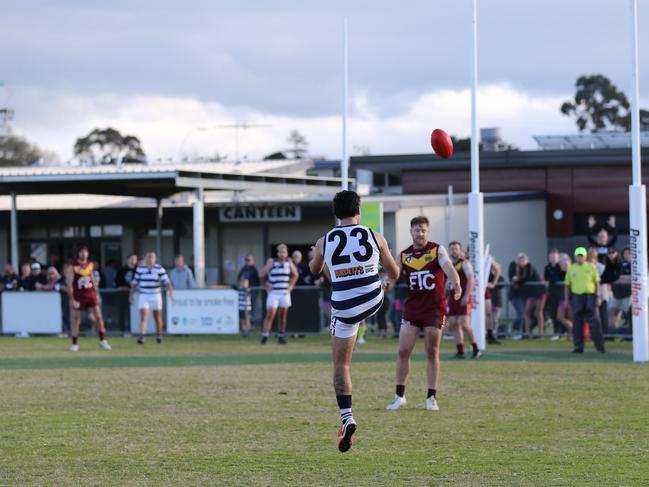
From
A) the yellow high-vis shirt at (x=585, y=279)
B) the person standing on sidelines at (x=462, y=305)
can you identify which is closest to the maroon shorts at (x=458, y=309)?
the person standing on sidelines at (x=462, y=305)

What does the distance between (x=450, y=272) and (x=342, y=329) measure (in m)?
3.37

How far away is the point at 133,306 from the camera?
99.5 feet

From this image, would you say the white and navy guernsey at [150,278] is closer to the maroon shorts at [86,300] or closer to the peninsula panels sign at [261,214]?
the maroon shorts at [86,300]

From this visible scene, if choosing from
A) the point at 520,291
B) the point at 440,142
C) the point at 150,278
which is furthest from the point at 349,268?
the point at 520,291

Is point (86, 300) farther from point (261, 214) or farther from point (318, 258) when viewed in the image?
point (261, 214)

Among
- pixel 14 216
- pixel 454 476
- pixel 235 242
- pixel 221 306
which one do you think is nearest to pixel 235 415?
pixel 454 476

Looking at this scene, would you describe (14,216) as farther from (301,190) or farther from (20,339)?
(301,190)

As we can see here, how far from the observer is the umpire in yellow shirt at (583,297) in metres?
22.5

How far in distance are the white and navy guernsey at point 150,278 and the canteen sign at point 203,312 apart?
306 centimetres

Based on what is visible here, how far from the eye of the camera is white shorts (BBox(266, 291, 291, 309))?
1038 inches

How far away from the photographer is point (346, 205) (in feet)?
33.7

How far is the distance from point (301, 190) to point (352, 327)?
27261mm

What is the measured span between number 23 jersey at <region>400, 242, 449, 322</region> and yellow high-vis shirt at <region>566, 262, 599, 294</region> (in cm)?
915

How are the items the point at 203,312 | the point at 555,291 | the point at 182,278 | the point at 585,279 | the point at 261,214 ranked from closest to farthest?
the point at 585,279
the point at 555,291
the point at 203,312
the point at 182,278
the point at 261,214
